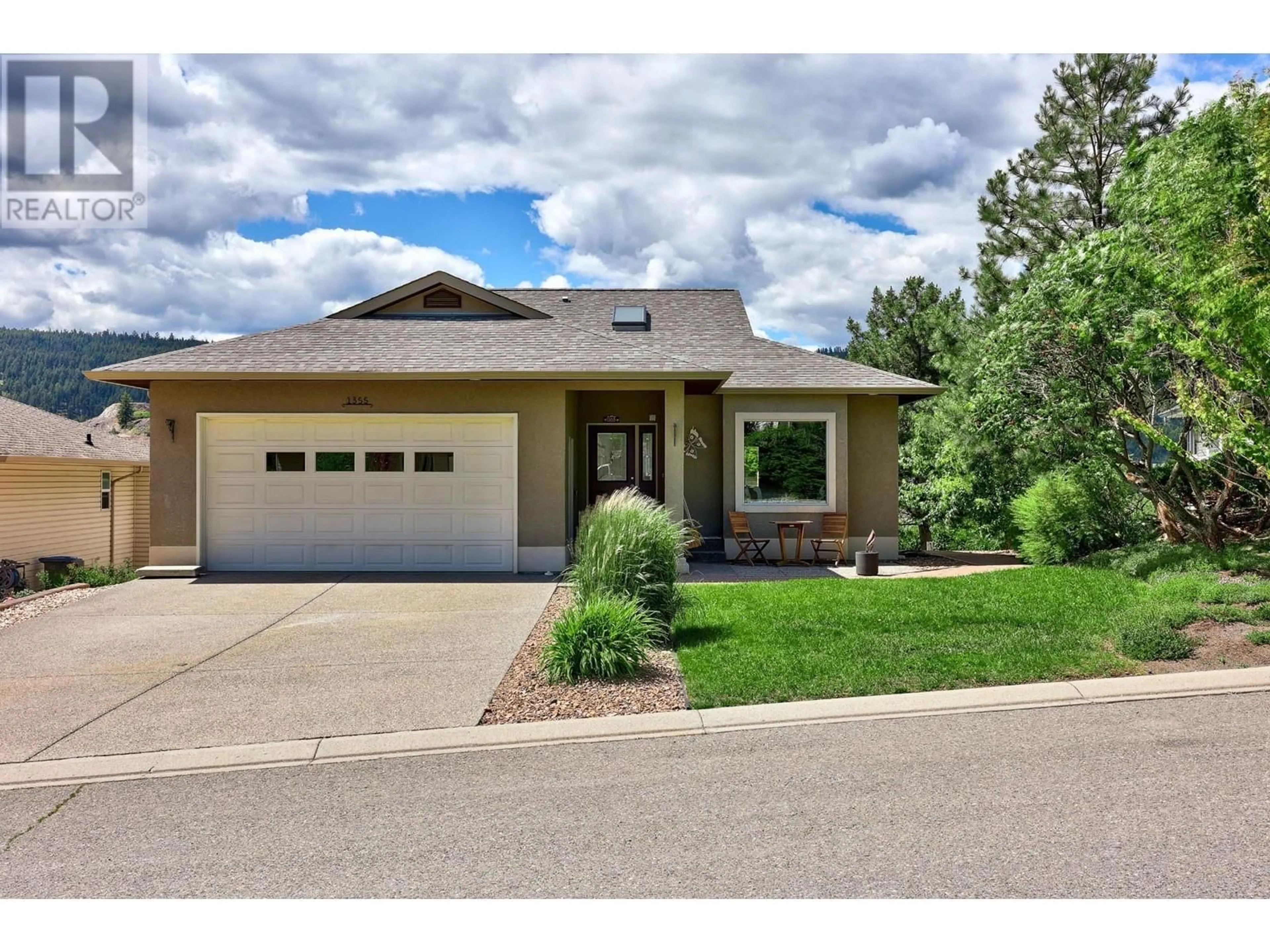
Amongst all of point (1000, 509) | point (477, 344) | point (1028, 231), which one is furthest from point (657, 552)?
point (1028, 231)

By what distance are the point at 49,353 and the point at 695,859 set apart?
62.7 meters

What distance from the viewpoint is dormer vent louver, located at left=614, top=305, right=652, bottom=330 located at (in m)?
18.0

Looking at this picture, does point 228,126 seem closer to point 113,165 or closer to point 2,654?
point 113,165

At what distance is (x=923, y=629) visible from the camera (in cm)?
837

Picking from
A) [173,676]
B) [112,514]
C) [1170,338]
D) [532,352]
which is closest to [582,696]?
[173,676]

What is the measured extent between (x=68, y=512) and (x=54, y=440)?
6.23 ft

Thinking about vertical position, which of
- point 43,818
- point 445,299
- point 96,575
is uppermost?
point 445,299

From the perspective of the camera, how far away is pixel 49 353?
174 feet

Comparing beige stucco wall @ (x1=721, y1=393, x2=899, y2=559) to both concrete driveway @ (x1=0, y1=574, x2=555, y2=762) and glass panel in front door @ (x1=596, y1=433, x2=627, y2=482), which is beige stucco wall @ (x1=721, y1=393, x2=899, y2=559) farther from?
concrete driveway @ (x1=0, y1=574, x2=555, y2=762)

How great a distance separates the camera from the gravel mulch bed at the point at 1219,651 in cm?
691

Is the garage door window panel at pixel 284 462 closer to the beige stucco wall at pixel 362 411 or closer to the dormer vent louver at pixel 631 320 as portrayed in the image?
the beige stucco wall at pixel 362 411

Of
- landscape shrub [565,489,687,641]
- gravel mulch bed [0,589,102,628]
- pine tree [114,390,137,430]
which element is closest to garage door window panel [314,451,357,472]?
gravel mulch bed [0,589,102,628]

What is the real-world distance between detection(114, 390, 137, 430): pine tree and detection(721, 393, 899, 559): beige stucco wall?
40261mm

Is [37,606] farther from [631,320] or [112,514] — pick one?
[112,514]
